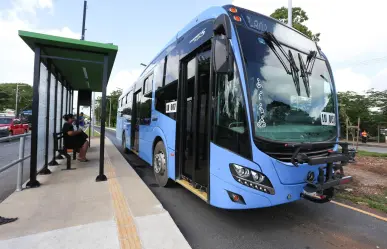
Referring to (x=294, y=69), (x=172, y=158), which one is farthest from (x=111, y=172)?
(x=294, y=69)

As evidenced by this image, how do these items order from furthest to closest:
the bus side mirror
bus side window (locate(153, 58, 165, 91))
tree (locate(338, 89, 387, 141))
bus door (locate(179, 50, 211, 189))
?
tree (locate(338, 89, 387, 141)), bus side window (locate(153, 58, 165, 91)), bus door (locate(179, 50, 211, 189)), the bus side mirror

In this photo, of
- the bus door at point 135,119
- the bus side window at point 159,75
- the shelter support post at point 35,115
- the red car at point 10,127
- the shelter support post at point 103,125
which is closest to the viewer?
the shelter support post at point 35,115

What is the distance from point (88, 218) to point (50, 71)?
4484 mm

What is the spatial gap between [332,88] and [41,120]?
20.3ft

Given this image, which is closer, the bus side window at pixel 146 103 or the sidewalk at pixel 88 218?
the sidewalk at pixel 88 218

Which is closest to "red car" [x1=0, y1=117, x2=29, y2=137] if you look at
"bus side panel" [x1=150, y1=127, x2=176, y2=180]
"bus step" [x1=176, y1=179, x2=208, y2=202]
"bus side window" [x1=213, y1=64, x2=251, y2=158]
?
"bus side panel" [x1=150, y1=127, x2=176, y2=180]

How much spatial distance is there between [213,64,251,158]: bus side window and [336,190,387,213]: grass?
3.52 metres

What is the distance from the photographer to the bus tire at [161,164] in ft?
17.1

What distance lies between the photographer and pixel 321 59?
4.20 m

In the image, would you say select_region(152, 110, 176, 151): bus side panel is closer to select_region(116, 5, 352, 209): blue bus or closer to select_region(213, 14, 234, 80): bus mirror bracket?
select_region(116, 5, 352, 209): blue bus

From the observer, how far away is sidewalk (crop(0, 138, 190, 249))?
2.89 meters

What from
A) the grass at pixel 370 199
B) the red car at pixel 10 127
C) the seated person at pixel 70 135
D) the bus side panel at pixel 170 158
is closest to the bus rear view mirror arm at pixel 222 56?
the bus side panel at pixel 170 158

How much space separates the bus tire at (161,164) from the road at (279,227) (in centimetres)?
58

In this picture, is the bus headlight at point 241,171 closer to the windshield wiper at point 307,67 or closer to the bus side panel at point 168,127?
the windshield wiper at point 307,67
